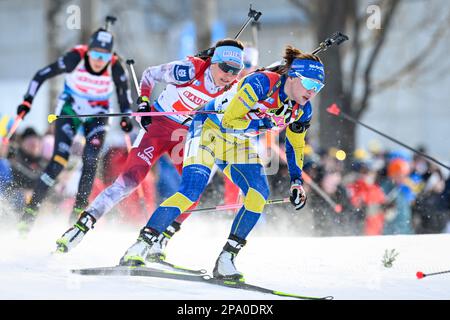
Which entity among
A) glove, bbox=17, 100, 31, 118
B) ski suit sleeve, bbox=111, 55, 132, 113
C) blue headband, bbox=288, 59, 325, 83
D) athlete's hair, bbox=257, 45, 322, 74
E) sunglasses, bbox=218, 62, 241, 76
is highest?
ski suit sleeve, bbox=111, 55, 132, 113

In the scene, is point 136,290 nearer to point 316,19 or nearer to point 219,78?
point 219,78

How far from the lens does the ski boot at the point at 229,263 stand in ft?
21.1

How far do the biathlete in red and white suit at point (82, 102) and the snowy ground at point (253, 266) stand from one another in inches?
19.8

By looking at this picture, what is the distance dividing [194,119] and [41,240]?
8.32ft

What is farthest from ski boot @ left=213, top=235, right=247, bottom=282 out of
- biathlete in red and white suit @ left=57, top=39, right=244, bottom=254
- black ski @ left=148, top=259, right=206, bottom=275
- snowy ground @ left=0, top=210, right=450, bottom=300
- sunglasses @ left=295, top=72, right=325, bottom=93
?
sunglasses @ left=295, top=72, right=325, bottom=93

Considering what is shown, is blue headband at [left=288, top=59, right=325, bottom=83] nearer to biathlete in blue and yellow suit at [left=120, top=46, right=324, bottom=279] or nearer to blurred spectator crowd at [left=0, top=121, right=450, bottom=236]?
biathlete in blue and yellow suit at [left=120, top=46, right=324, bottom=279]

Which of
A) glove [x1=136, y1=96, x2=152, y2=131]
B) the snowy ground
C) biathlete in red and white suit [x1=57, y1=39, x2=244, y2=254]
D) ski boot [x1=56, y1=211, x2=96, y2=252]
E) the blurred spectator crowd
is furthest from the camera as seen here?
the blurred spectator crowd

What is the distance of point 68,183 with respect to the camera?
11.8 meters

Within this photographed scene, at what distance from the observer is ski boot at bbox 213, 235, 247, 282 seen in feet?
21.1

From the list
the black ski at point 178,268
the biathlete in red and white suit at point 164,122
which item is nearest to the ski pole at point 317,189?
the biathlete in red and white suit at point 164,122

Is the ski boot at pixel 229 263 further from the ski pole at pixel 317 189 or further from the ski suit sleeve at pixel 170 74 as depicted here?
the ski pole at pixel 317 189

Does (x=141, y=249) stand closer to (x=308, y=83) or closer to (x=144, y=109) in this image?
(x=144, y=109)

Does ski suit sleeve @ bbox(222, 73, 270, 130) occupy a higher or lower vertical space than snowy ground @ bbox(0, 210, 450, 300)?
higher
